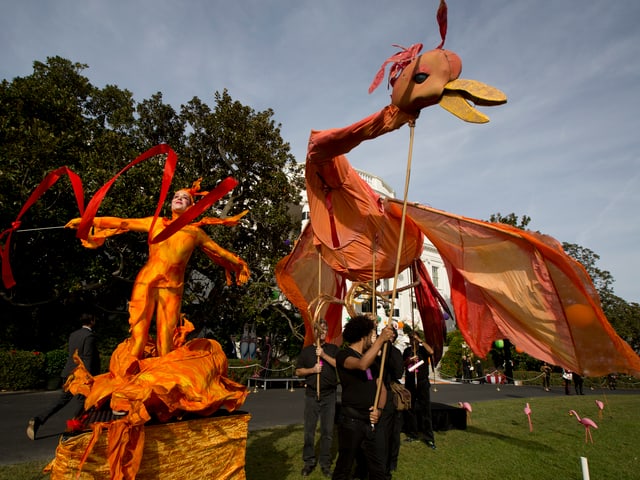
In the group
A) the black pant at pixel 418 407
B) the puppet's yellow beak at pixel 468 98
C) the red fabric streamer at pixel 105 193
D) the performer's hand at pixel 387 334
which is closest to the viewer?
the puppet's yellow beak at pixel 468 98

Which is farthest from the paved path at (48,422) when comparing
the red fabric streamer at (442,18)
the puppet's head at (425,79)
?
the red fabric streamer at (442,18)

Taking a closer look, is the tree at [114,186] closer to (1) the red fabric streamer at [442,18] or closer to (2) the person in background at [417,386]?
(2) the person in background at [417,386]

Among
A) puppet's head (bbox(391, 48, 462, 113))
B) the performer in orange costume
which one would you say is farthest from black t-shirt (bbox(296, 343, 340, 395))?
puppet's head (bbox(391, 48, 462, 113))

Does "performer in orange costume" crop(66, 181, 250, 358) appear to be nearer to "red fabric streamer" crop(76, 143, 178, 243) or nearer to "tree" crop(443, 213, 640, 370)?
"red fabric streamer" crop(76, 143, 178, 243)

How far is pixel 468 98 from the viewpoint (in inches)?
107

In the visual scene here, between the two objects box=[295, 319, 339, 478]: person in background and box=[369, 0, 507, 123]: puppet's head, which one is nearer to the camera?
box=[369, 0, 507, 123]: puppet's head

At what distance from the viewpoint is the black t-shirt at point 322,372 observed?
4.61m

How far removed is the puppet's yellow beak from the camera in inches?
103

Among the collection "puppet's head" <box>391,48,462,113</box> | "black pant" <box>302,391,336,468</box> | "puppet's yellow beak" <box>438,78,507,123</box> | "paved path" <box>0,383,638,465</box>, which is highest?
"puppet's head" <box>391,48,462,113</box>

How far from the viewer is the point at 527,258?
128 inches

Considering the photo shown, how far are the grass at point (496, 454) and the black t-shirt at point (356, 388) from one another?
1.81 meters

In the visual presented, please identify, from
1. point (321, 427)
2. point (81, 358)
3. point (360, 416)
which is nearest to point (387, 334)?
point (360, 416)

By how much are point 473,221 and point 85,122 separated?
14.3 metres

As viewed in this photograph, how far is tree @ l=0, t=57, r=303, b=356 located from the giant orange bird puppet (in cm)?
861
